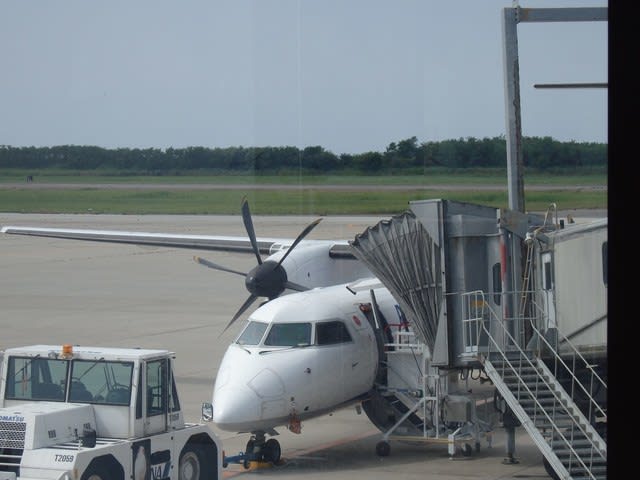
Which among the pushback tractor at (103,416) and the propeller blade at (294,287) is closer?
the pushback tractor at (103,416)

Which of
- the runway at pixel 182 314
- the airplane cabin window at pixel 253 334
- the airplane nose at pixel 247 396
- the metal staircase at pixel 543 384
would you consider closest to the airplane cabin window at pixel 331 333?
the airplane cabin window at pixel 253 334

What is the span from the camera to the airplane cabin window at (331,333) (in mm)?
13211

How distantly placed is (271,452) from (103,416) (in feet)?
10.8

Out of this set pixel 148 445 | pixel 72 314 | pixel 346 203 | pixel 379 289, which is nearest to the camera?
pixel 148 445

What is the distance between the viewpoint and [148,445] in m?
9.78

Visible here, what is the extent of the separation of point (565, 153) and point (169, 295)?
23.8m

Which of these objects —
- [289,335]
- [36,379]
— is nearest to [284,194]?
[289,335]

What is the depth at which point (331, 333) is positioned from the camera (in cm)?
1332

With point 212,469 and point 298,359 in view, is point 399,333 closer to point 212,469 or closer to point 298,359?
point 298,359

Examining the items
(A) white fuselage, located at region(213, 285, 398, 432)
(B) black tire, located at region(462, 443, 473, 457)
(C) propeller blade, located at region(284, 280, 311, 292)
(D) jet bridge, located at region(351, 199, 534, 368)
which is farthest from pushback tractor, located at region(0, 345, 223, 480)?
(C) propeller blade, located at region(284, 280, 311, 292)

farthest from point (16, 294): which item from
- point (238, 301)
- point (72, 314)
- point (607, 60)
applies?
point (607, 60)

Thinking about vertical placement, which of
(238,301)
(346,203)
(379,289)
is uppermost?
(346,203)

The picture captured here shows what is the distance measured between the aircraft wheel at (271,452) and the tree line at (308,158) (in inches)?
147

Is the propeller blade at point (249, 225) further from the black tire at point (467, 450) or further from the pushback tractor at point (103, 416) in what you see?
the pushback tractor at point (103, 416)
